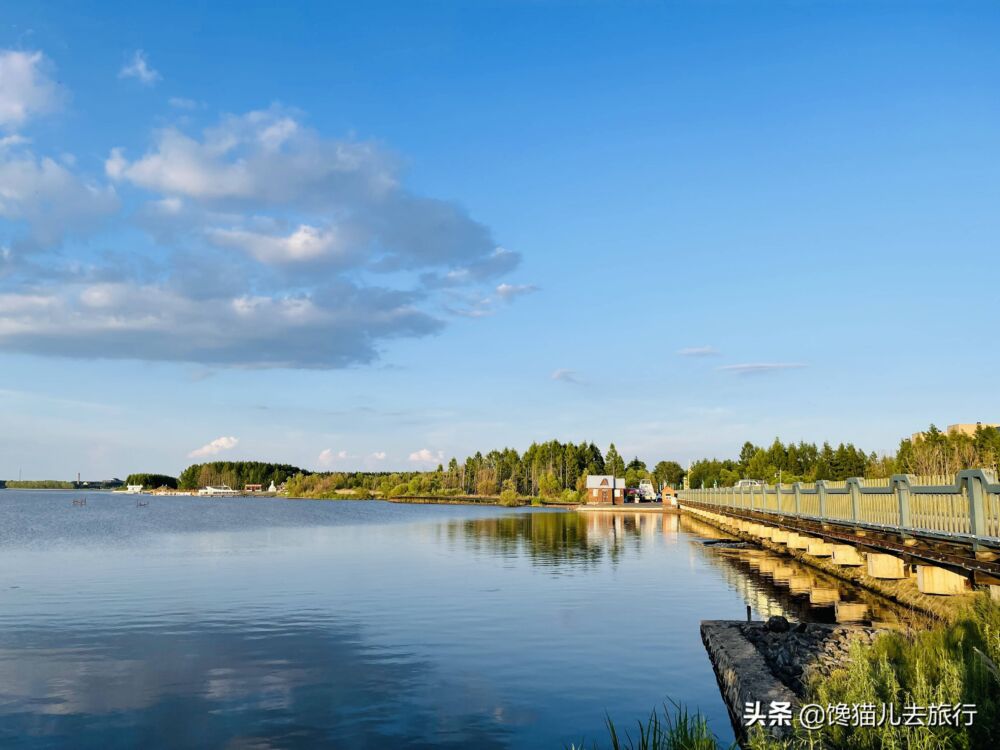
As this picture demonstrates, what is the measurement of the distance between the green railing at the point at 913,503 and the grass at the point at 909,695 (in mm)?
5187

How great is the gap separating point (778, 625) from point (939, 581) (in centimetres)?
549

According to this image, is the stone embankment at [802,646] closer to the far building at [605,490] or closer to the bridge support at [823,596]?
the bridge support at [823,596]

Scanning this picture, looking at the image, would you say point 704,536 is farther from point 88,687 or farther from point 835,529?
point 88,687

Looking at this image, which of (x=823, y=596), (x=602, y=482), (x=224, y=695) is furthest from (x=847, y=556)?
(x=602, y=482)

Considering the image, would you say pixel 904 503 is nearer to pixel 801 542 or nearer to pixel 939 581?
pixel 939 581

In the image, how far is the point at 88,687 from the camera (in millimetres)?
17859

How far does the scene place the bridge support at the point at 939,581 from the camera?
21.5 m

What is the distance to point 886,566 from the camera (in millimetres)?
27203

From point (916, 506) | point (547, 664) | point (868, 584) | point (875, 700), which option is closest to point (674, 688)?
point (547, 664)

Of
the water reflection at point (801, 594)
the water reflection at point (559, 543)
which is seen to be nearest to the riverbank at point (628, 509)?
the water reflection at point (559, 543)

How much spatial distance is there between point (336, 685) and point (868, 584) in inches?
871

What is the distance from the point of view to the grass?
938cm

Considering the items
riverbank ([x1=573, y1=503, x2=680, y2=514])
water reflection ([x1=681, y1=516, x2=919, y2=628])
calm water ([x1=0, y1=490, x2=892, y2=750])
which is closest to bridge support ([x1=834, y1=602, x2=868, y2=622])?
water reflection ([x1=681, y1=516, x2=919, y2=628])

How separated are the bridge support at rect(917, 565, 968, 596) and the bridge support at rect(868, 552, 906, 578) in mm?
4574
